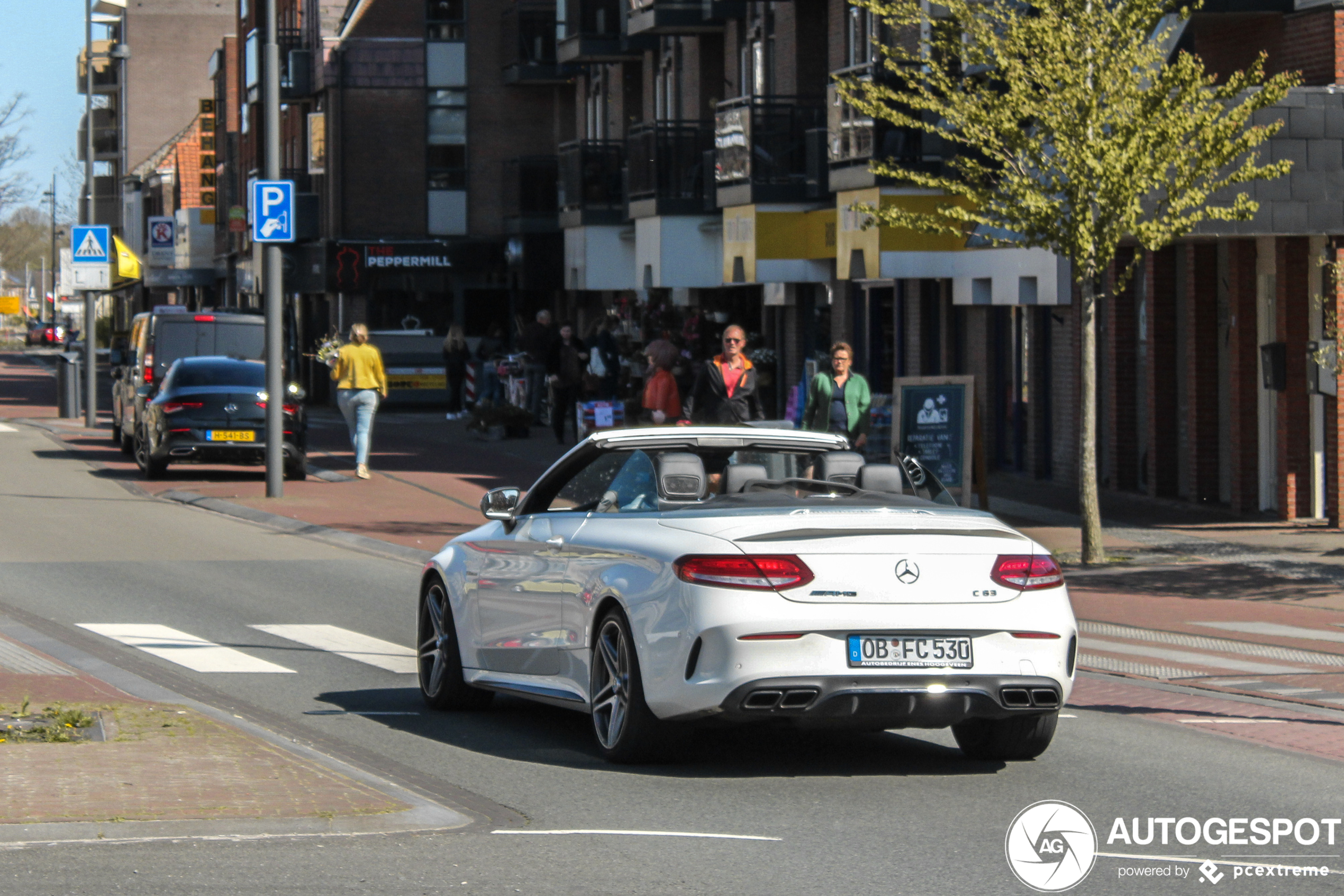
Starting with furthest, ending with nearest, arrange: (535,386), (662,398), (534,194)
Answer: (534,194) < (535,386) < (662,398)

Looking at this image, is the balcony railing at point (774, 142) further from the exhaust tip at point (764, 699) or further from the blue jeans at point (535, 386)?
the exhaust tip at point (764, 699)

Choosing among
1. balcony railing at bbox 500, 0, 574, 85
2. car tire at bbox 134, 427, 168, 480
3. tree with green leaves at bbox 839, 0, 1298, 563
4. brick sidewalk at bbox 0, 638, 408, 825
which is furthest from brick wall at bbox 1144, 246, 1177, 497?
balcony railing at bbox 500, 0, 574, 85

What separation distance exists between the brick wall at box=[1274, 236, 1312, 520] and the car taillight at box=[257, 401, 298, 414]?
11.4m

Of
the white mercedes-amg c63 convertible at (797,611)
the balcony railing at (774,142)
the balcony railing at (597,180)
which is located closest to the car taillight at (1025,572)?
the white mercedes-amg c63 convertible at (797,611)

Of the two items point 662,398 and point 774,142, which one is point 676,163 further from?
point 662,398

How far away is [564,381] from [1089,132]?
17027mm

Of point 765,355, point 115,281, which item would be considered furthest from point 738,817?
point 115,281

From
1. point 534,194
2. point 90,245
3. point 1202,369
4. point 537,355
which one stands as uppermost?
point 534,194

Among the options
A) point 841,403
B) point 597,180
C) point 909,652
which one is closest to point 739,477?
point 909,652

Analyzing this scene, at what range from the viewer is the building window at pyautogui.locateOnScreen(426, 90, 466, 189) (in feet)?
168

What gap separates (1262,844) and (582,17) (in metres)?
35.2

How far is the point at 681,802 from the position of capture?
24.6 feet

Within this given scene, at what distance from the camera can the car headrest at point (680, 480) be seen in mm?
8336

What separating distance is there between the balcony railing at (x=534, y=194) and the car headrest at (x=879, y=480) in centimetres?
3950
